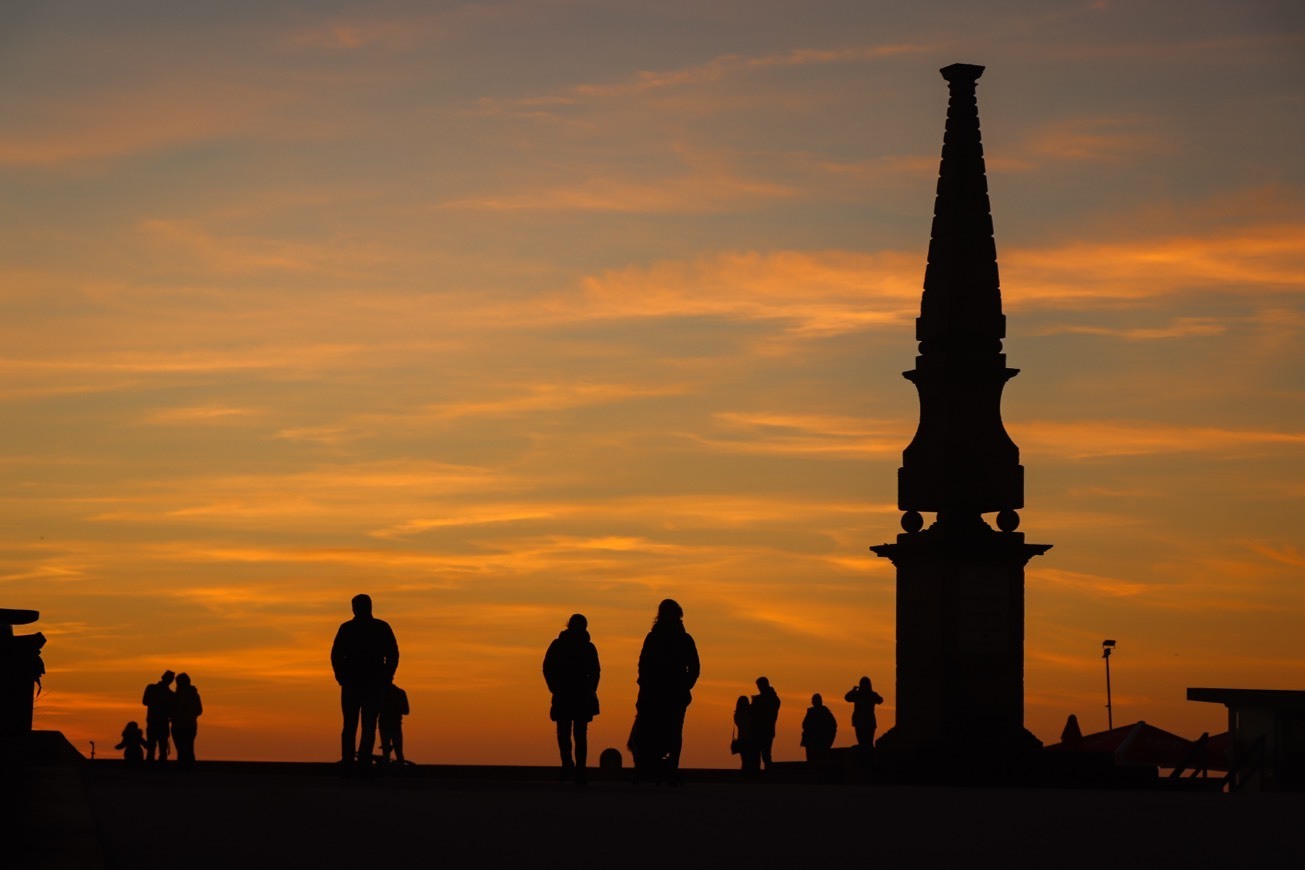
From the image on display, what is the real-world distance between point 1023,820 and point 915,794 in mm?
6229

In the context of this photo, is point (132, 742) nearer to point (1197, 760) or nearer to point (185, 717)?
point (185, 717)

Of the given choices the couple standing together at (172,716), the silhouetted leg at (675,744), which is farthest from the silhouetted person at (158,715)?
the silhouetted leg at (675,744)

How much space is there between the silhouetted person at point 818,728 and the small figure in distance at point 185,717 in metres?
9.52

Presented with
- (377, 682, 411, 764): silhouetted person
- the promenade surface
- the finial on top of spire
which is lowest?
the promenade surface

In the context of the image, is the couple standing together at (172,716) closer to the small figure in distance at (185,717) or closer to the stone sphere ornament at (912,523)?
the small figure in distance at (185,717)

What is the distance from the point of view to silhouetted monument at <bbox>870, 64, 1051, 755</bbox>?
114 ft

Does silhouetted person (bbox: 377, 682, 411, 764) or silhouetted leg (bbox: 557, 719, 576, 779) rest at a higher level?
silhouetted person (bbox: 377, 682, 411, 764)

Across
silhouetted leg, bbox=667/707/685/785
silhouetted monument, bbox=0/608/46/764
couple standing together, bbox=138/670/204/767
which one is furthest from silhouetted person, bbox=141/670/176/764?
silhouetted leg, bbox=667/707/685/785

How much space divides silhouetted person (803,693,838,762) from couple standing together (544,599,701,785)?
13555 mm

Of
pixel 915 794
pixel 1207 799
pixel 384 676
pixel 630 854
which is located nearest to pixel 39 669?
pixel 384 676

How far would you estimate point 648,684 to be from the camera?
25094 mm

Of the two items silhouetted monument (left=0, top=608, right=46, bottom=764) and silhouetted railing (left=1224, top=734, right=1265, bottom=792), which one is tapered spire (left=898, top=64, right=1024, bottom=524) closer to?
silhouetted railing (left=1224, top=734, right=1265, bottom=792)

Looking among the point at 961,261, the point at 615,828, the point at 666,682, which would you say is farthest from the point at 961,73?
the point at 615,828

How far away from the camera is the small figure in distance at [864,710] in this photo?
37.5 m
